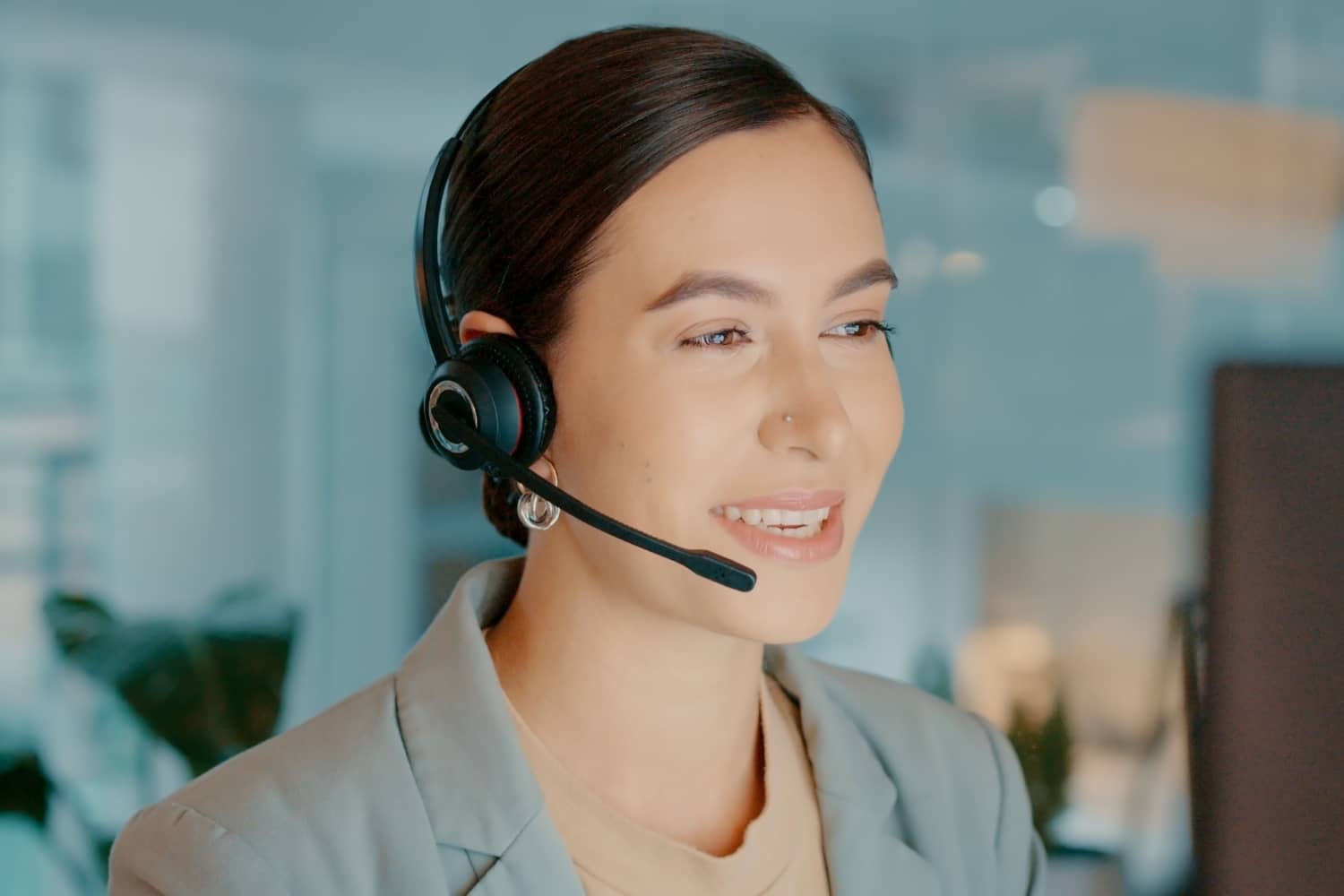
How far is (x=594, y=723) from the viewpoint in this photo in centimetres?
112

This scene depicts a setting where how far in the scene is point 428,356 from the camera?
3.05 meters

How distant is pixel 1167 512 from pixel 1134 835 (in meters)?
0.72

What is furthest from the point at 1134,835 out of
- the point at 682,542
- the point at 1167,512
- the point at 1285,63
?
the point at 682,542

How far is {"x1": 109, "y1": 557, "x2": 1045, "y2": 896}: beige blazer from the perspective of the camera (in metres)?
0.98

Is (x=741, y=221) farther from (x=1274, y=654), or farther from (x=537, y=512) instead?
(x=1274, y=654)

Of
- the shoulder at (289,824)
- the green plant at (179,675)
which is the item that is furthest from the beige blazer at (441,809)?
the green plant at (179,675)

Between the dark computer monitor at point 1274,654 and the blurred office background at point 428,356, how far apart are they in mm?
2075

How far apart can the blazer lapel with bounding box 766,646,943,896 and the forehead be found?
429 mm

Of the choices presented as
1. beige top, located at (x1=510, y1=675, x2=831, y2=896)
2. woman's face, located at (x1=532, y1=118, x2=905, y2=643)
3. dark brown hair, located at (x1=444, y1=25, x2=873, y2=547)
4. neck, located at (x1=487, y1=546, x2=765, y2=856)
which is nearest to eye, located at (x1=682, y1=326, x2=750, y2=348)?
woman's face, located at (x1=532, y1=118, x2=905, y2=643)

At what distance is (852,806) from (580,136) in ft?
1.98

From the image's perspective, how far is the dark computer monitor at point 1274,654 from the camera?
98 centimetres

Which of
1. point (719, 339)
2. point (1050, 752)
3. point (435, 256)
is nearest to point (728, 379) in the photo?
point (719, 339)

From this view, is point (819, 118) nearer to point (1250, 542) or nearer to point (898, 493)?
point (1250, 542)

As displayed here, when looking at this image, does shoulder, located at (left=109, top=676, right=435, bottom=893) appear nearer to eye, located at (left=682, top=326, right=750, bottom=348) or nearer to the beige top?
the beige top
